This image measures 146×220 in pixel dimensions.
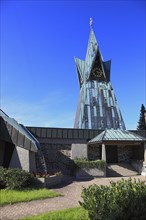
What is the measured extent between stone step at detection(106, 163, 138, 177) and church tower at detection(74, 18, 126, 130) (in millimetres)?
5703

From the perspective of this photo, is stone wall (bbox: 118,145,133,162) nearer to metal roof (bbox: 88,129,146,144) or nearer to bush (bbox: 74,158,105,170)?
metal roof (bbox: 88,129,146,144)

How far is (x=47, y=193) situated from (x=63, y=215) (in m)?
3.36

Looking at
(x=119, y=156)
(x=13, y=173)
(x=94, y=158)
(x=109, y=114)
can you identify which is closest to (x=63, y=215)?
(x=13, y=173)

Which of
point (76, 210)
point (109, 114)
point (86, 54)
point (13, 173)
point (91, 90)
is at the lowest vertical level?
point (76, 210)

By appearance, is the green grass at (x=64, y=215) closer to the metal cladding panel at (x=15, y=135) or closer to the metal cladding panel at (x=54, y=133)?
the metal cladding panel at (x=15, y=135)

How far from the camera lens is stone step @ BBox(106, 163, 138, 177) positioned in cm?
2064

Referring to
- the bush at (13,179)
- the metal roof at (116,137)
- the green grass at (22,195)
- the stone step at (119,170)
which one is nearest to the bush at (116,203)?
the green grass at (22,195)

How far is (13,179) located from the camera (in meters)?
11.3

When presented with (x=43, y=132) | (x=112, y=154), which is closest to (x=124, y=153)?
(x=112, y=154)

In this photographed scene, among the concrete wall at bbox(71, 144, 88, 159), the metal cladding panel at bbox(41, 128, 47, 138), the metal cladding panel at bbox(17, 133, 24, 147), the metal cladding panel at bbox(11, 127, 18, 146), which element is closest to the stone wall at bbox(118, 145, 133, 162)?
the concrete wall at bbox(71, 144, 88, 159)

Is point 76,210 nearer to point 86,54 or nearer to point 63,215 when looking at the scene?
point 63,215

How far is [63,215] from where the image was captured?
7.36 meters

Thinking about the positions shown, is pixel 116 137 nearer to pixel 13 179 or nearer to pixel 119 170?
pixel 119 170

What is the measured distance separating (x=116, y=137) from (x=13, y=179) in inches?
460
